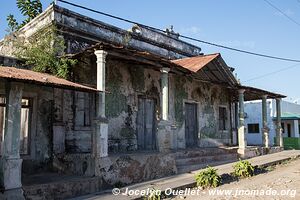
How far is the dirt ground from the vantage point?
7262 mm

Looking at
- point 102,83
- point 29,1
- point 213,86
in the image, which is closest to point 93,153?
point 102,83

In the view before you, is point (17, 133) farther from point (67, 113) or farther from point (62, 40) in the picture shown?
point (62, 40)

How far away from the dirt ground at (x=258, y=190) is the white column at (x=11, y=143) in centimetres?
365

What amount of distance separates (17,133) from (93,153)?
86.7 inches

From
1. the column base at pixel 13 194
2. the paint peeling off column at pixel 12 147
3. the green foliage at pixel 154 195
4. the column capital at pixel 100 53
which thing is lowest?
the green foliage at pixel 154 195

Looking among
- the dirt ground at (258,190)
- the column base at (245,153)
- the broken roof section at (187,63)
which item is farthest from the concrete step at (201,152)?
the broken roof section at (187,63)

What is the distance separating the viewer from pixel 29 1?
1513cm

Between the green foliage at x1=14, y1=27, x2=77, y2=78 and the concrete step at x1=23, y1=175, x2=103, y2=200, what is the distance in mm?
3444

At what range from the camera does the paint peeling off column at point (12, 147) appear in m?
6.05

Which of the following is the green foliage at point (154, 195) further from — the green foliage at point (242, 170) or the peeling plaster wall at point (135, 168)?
the green foliage at point (242, 170)

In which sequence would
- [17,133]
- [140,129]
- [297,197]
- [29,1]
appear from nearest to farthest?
1. [17,133]
2. [297,197]
3. [140,129]
4. [29,1]

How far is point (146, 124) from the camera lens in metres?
11.8

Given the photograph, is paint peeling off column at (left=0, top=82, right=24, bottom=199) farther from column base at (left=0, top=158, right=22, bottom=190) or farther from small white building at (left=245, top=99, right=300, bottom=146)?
small white building at (left=245, top=99, right=300, bottom=146)

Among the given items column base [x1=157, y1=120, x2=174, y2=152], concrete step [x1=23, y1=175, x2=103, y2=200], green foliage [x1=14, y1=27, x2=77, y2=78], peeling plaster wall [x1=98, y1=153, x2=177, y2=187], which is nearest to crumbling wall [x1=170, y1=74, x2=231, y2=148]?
column base [x1=157, y1=120, x2=174, y2=152]
